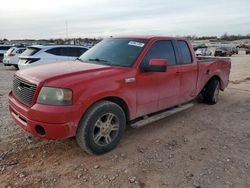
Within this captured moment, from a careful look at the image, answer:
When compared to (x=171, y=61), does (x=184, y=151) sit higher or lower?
lower

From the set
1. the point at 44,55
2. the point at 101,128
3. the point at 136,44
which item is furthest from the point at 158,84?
the point at 44,55

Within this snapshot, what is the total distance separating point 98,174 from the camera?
3.43 meters

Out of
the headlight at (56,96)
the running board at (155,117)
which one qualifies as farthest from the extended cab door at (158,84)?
the headlight at (56,96)

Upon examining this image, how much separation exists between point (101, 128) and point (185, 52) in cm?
275

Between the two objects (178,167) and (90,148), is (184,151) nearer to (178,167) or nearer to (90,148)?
(178,167)

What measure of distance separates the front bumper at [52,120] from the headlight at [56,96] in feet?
0.23

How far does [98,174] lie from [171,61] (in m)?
2.72

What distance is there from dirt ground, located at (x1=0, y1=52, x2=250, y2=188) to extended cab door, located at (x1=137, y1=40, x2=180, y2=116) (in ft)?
1.79

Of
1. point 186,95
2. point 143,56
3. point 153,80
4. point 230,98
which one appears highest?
point 143,56

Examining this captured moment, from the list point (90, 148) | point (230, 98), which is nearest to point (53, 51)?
point (230, 98)

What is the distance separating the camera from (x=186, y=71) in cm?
541

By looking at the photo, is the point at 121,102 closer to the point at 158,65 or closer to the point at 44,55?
the point at 158,65

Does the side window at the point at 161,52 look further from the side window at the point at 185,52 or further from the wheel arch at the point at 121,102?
the wheel arch at the point at 121,102

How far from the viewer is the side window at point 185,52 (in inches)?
215
